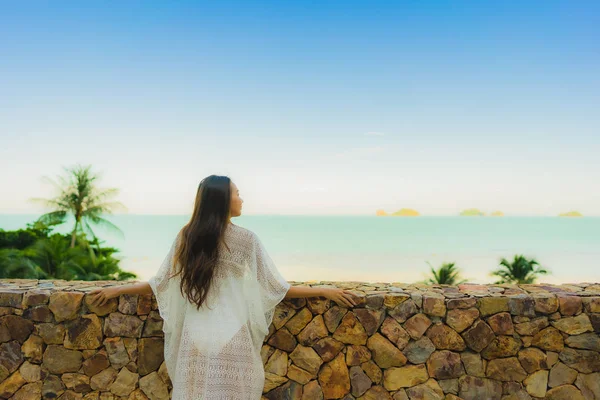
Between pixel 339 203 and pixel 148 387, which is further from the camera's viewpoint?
pixel 339 203

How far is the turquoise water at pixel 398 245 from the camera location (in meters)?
53.2

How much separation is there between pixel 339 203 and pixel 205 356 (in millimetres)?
83558

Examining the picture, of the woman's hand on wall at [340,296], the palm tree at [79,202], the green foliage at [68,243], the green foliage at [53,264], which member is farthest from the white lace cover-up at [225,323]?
the palm tree at [79,202]

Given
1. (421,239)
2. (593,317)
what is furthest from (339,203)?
(593,317)

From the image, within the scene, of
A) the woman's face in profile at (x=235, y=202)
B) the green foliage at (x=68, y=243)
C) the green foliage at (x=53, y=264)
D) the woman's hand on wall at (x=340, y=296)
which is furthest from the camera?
the green foliage at (x=68, y=243)

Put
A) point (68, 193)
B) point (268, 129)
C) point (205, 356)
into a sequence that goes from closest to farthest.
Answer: point (205, 356) < point (68, 193) < point (268, 129)

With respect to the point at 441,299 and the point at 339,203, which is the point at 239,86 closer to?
the point at 441,299

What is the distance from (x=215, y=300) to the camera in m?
2.55

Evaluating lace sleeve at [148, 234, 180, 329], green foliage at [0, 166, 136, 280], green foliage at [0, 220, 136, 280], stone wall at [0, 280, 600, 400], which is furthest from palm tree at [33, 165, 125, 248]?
lace sleeve at [148, 234, 180, 329]

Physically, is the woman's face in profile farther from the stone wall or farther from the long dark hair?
the stone wall

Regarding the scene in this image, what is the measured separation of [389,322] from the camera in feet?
10.2

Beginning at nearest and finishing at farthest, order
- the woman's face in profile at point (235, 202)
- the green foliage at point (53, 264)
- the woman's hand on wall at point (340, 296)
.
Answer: the woman's face in profile at point (235, 202) < the woman's hand on wall at point (340, 296) < the green foliage at point (53, 264)

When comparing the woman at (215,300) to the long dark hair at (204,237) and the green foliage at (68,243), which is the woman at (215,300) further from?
the green foliage at (68,243)

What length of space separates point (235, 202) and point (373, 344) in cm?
136
